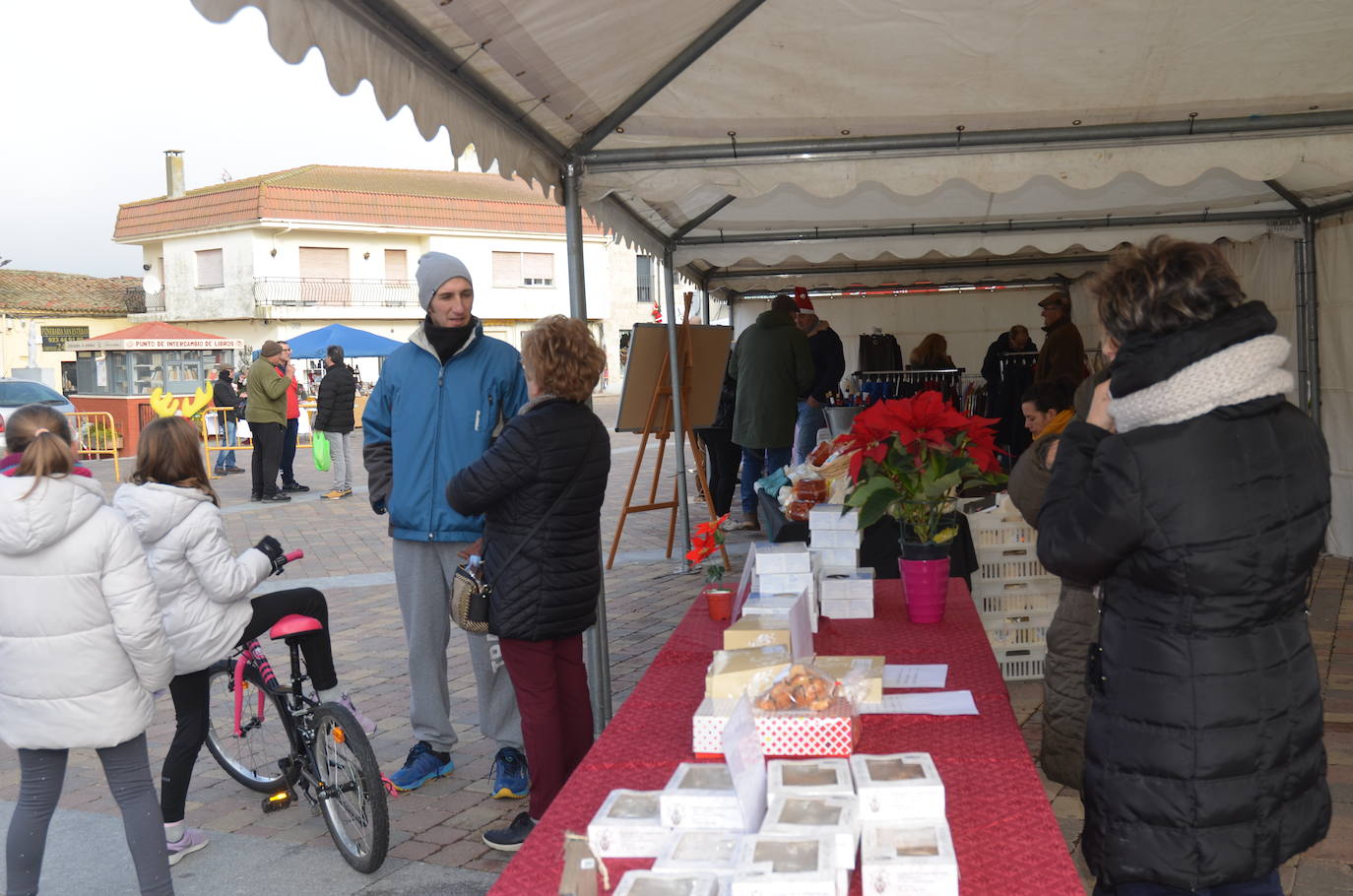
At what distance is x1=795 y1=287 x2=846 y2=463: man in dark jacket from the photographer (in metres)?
10.1

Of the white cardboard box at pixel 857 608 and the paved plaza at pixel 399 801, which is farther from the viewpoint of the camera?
the paved plaza at pixel 399 801

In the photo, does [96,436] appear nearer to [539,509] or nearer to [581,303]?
[581,303]

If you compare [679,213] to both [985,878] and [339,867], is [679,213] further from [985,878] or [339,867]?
[985,878]

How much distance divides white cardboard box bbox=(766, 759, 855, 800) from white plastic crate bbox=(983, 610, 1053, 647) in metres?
3.69

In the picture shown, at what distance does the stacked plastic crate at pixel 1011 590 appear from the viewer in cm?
529

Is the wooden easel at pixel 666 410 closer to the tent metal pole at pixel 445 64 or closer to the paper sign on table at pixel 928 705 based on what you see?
the tent metal pole at pixel 445 64

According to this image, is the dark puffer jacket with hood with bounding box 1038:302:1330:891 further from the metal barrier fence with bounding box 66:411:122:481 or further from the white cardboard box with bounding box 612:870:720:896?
the metal barrier fence with bounding box 66:411:122:481

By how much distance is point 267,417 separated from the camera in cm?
1384

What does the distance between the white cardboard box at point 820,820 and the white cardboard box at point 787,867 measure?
0.05 feet

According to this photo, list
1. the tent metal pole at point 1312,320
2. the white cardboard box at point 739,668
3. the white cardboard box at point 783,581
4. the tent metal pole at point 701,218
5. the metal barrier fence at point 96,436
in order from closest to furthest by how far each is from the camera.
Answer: the white cardboard box at point 739,668 < the white cardboard box at point 783,581 < the tent metal pole at point 701,218 < the tent metal pole at point 1312,320 < the metal barrier fence at point 96,436

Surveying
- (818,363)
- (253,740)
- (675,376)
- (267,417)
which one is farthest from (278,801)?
(267,417)

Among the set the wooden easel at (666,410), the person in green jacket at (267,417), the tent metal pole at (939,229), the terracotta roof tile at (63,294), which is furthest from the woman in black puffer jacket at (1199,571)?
the terracotta roof tile at (63,294)

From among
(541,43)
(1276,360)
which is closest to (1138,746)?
(1276,360)

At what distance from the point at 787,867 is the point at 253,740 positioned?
3.71 m
